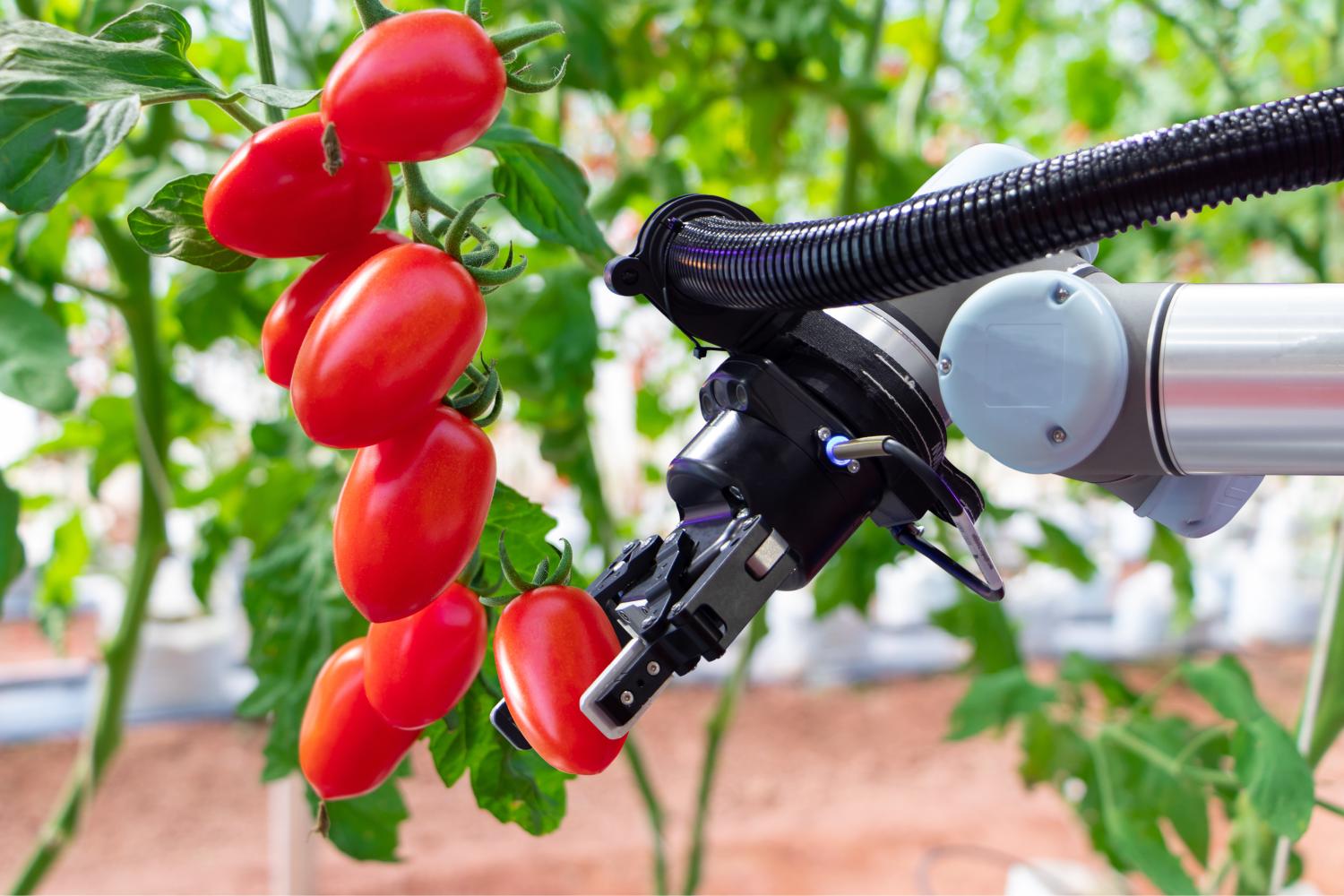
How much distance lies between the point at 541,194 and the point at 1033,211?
20cm

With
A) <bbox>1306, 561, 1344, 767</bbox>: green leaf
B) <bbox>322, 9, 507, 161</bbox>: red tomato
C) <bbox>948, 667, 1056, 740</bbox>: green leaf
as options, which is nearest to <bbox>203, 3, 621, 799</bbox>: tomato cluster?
<bbox>322, 9, 507, 161</bbox>: red tomato

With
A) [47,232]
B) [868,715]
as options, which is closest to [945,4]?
[47,232]

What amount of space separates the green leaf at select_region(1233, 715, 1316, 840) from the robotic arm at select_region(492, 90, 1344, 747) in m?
0.30

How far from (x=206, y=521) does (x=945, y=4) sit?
2.66ft

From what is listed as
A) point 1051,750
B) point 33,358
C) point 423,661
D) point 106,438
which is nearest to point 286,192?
point 423,661

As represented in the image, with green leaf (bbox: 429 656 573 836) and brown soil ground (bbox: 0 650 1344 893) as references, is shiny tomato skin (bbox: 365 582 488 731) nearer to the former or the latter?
green leaf (bbox: 429 656 573 836)

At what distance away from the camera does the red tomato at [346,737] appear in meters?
0.30

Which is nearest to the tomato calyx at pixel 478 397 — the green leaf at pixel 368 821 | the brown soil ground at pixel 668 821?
the green leaf at pixel 368 821

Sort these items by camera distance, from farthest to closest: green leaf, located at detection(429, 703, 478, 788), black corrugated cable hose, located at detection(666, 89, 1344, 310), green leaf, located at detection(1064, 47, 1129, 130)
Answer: green leaf, located at detection(1064, 47, 1129, 130) → green leaf, located at detection(429, 703, 478, 788) → black corrugated cable hose, located at detection(666, 89, 1344, 310)

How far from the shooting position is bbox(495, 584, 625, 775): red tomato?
243 mm

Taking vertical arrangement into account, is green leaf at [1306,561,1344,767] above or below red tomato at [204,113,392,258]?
below

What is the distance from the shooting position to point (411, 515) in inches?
9.7

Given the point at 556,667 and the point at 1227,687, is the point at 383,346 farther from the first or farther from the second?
the point at 1227,687

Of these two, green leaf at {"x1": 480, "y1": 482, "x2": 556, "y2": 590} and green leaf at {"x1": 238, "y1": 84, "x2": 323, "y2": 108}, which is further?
green leaf at {"x1": 480, "y1": 482, "x2": 556, "y2": 590}
